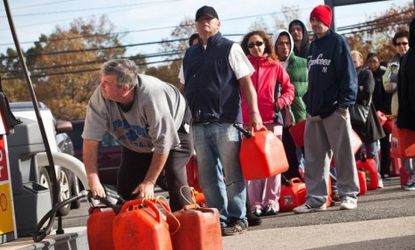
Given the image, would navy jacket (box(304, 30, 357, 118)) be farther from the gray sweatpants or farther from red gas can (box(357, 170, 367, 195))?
red gas can (box(357, 170, 367, 195))

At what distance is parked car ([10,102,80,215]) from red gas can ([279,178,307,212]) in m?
2.18

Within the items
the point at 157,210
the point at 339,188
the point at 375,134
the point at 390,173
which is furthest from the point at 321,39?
the point at 390,173

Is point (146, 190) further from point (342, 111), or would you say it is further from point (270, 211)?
point (270, 211)

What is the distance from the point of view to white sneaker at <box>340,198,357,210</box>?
1030 cm

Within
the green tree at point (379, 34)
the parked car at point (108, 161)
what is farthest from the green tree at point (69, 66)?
the parked car at point (108, 161)

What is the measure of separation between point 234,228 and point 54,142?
2.00 m

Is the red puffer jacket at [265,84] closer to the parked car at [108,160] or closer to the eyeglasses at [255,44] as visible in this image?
the eyeglasses at [255,44]

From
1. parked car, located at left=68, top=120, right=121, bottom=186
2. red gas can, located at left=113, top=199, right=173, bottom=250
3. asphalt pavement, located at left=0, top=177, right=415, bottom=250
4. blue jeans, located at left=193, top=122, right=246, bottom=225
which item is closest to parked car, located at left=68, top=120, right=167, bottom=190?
parked car, located at left=68, top=120, right=121, bottom=186

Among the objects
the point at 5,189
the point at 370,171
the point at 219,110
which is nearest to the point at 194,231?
the point at 5,189

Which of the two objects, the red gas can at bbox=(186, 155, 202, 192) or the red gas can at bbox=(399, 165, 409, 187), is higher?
the red gas can at bbox=(186, 155, 202, 192)

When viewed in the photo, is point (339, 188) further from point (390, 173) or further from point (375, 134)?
point (390, 173)

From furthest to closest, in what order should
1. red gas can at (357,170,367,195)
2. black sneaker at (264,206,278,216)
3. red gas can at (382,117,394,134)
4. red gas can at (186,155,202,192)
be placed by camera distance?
red gas can at (382,117,394,134) → red gas can at (357,170,367,195) → red gas can at (186,155,202,192) → black sneaker at (264,206,278,216)

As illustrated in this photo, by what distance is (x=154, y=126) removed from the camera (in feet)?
22.3

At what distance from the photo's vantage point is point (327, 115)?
10.2 m
